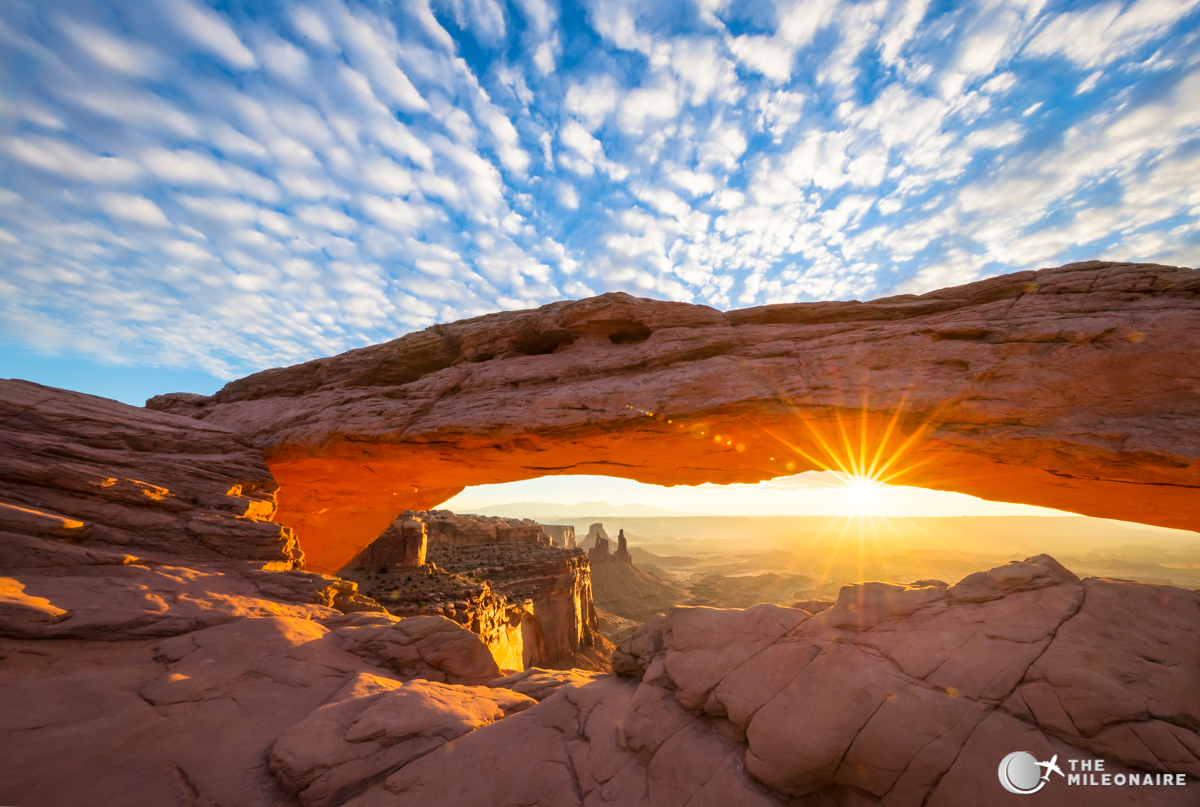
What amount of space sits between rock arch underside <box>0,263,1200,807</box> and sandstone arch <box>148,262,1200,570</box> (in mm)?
79

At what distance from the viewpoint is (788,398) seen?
33.7ft

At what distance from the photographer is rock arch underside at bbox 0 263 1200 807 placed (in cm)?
463

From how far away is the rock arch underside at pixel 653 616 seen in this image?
4.63 m

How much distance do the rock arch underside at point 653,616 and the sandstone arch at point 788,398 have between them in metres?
0.08

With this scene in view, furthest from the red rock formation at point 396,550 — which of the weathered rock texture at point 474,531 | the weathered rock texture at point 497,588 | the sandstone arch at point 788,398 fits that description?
the weathered rock texture at point 474,531

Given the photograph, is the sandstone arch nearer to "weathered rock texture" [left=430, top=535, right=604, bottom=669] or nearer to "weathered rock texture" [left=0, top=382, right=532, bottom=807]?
"weathered rock texture" [left=0, top=382, right=532, bottom=807]

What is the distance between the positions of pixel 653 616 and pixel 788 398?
6073 mm

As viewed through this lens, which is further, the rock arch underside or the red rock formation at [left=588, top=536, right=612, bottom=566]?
the red rock formation at [left=588, top=536, right=612, bottom=566]

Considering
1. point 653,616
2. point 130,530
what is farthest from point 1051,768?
point 130,530

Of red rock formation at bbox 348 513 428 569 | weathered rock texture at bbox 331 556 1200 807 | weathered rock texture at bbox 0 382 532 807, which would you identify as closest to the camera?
weathered rock texture at bbox 331 556 1200 807

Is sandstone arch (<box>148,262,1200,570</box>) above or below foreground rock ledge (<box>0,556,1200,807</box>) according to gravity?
above

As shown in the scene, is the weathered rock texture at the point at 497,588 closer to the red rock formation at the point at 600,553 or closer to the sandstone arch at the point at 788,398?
the sandstone arch at the point at 788,398

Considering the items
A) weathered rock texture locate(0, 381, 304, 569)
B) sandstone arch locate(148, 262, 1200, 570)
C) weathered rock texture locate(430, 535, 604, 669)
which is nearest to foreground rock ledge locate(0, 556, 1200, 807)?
weathered rock texture locate(0, 381, 304, 569)

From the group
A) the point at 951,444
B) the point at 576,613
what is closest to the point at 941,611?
the point at 951,444
